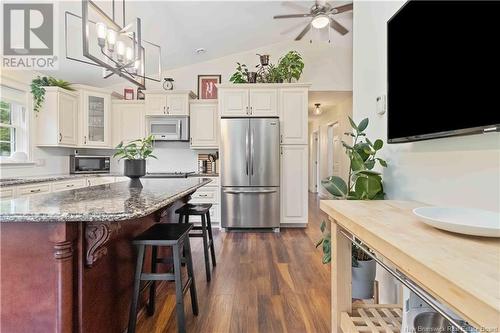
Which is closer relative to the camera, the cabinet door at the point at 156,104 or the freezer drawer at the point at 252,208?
the freezer drawer at the point at 252,208

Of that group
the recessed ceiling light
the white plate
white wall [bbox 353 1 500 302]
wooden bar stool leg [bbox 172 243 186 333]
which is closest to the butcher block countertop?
the white plate

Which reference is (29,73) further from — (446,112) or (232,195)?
(446,112)

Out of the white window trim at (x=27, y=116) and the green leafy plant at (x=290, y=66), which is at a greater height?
the green leafy plant at (x=290, y=66)

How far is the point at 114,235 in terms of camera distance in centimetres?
159

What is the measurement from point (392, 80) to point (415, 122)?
320 millimetres

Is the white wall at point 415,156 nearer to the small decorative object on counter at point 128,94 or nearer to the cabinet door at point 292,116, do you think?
the cabinet door at point 292,116

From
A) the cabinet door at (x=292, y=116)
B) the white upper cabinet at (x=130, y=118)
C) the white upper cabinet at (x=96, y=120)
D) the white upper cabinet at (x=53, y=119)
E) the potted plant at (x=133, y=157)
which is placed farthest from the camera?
the white upper cabinet at (x=130, y=118)

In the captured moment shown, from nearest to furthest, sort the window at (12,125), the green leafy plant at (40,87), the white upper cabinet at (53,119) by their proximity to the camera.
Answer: the window at (12,125) < the green leafy plant at (40,87) < the white upper cabinet at (53,119)

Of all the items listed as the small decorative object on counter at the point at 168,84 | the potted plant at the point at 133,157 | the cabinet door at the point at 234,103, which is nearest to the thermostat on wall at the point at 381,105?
the potted plant at the point at 133,157

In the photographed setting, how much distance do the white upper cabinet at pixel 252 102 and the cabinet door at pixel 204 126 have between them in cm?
45

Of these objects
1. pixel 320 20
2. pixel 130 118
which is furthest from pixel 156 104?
pixel 320 20

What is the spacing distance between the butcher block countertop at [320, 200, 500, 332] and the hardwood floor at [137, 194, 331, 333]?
1.29 meters

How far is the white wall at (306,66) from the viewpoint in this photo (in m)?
5.19

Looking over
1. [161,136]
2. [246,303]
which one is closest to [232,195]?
[161,136]
